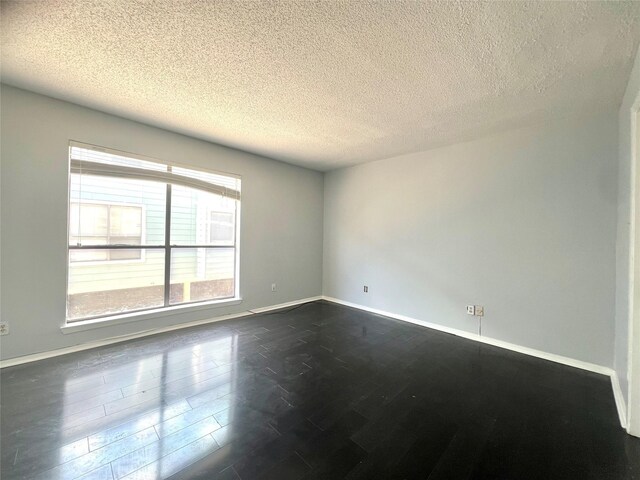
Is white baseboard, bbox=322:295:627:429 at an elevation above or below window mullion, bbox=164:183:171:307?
below

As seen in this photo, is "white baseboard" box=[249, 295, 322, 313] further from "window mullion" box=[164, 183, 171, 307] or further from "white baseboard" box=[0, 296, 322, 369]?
"window mullion" box=[164, 183, 171, 307]

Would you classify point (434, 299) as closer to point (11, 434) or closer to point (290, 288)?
point (290, 288)

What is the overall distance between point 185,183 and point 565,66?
3.99 m

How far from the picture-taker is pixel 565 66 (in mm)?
1792

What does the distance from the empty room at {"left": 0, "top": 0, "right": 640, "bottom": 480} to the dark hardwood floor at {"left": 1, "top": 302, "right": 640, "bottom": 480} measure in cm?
2

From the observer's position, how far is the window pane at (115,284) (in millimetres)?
2678

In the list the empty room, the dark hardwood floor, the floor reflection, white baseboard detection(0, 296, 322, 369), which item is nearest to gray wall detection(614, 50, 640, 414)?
the empty room

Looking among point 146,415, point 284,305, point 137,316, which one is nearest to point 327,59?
point 146,415

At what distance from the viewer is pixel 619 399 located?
1898mm

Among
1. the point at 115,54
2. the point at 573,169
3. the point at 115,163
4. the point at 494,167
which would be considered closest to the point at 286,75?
the point at 115,54

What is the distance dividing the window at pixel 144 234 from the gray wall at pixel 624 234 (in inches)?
164

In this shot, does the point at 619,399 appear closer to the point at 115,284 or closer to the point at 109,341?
the point at 109,341

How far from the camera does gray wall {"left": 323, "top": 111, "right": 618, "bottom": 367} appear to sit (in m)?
2.42

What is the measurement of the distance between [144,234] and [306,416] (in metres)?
2.86
